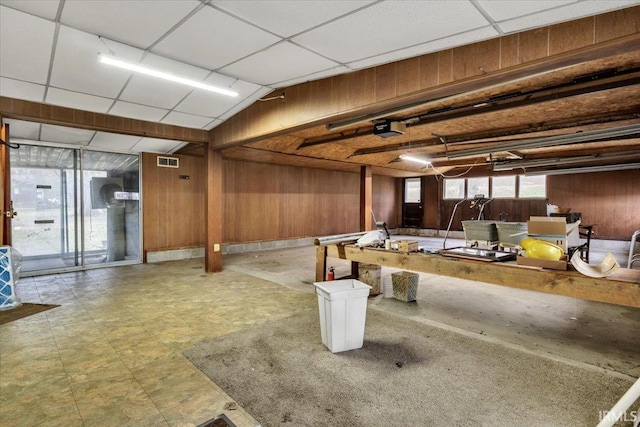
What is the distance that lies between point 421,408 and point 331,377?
2.21ft

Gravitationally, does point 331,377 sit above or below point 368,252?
below

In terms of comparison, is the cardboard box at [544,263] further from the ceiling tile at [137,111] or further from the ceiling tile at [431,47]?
the ceiling tile at [137,111]

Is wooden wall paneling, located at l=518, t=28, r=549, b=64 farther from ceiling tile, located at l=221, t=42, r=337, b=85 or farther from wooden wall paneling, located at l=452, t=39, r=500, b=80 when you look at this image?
ceiling tile, located at l=221, t=42, r=337, b=85

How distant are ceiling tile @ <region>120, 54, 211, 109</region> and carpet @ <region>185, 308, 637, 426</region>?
2829mm

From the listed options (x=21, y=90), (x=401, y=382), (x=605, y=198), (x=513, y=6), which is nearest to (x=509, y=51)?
(x=513, y=6)

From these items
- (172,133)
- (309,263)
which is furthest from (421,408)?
(172,133)

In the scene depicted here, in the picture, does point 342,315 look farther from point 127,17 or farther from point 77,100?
point 77,100

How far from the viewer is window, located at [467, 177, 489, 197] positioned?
11.4m

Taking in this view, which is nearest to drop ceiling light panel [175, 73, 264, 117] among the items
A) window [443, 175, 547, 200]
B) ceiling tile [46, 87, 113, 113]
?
ceiling tile [46, 87, 113, 113]

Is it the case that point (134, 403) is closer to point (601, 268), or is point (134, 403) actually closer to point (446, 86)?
point (446, 86)

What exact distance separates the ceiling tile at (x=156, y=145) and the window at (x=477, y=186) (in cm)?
969

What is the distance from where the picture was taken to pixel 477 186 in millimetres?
11555

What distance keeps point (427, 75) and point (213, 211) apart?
15.0ft

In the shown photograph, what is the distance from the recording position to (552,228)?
2.99 m
